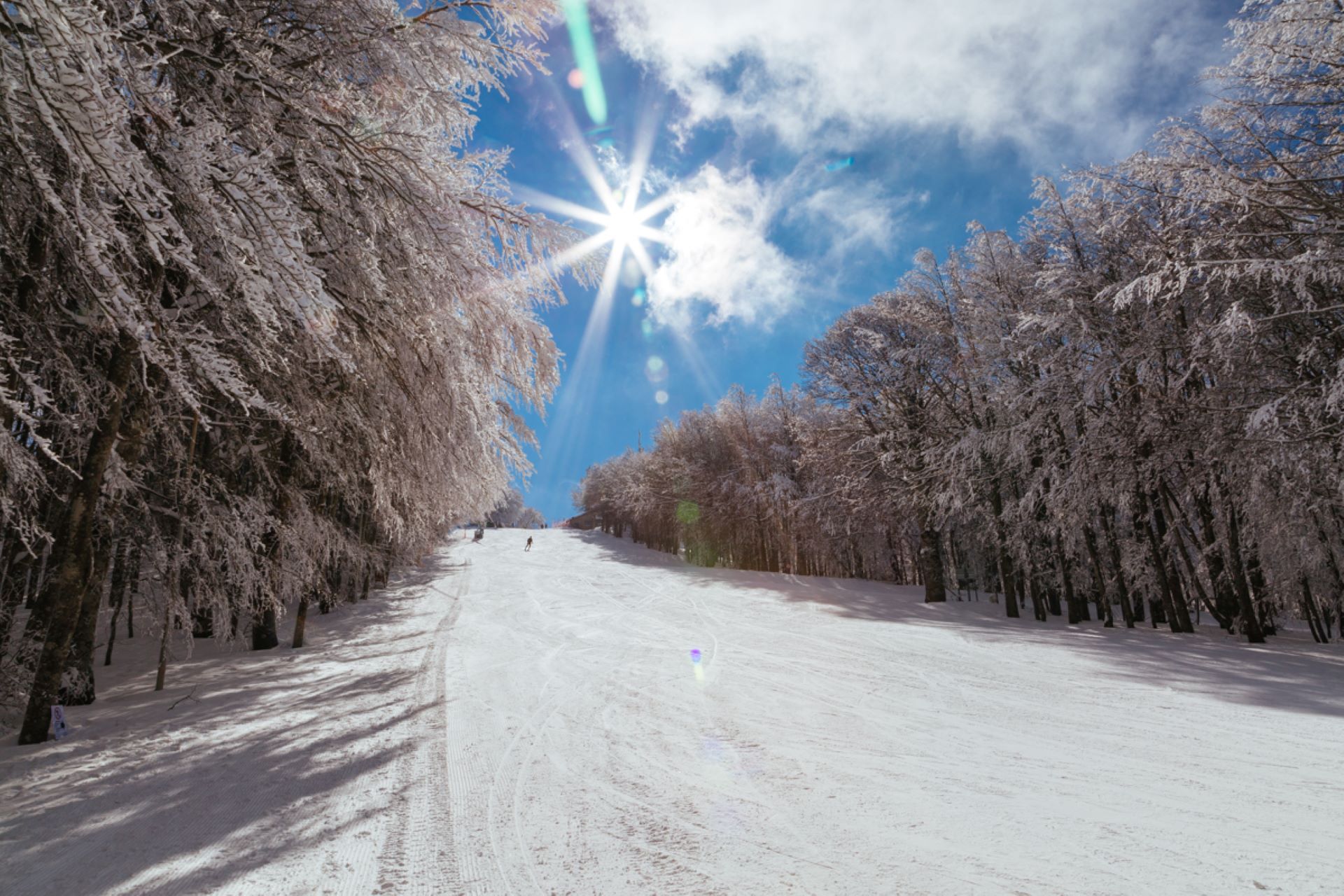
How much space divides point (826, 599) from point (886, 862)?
13749 mm

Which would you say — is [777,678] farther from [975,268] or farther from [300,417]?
[975,268]

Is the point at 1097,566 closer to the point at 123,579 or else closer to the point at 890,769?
the point at 890,769

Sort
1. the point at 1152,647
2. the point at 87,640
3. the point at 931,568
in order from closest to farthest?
the point at 87,640
the point at 1152,647
the point at 931,568

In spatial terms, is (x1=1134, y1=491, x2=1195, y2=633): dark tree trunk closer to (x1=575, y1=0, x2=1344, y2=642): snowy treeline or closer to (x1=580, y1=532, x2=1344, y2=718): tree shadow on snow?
(x1=575, y1=0, x2=1344, y2=642): snowy treeline

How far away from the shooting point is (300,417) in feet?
21.8

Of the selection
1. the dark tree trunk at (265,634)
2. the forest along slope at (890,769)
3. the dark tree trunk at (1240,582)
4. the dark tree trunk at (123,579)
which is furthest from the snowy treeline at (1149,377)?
the dark tree trunk at (123,579)

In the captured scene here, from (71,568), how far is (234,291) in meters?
Answer: 2.83

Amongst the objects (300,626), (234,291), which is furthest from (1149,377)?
(300,626)

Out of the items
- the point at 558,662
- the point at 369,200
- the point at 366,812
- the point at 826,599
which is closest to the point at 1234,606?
the point at 826,599

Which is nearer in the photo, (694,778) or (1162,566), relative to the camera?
(694,778)

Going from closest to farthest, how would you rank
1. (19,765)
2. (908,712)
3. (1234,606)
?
(19,765)
(908,712)
(1234,606)

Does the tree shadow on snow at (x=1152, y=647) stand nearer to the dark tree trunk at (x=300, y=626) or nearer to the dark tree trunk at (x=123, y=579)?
the dark tree trunk at (x=300, y=626)

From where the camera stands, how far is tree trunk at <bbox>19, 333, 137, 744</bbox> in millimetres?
4586

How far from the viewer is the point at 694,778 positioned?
3643 millimetres
